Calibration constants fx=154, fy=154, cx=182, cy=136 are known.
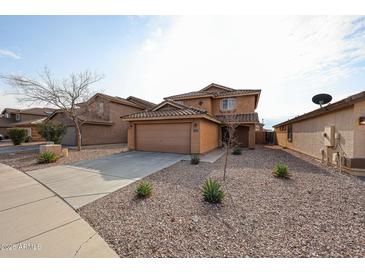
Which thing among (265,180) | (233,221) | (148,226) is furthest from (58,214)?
(265,180)

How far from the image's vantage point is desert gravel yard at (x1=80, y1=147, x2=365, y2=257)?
8.39 ft

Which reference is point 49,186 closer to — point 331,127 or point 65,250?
point 65,250

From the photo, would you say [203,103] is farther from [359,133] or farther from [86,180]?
[86,180]

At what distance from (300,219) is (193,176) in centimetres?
366

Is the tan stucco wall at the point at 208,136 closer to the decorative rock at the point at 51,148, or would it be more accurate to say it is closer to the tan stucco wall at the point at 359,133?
the tan stucco wall at the point at 359,133

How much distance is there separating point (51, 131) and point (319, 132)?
21.1 metres

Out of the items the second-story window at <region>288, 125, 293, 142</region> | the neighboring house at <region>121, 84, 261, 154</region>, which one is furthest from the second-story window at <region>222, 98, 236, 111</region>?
the second-story window at <region>288, 125, 293, 142</region>

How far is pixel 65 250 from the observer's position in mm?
2498

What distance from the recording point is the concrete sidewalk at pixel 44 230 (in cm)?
250

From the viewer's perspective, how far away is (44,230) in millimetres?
2982

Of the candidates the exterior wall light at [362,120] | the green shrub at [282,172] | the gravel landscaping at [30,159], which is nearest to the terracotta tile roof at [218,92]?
the exterior wall light at [362,120]

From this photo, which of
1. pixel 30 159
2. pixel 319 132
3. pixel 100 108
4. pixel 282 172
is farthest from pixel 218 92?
pixel 30 159

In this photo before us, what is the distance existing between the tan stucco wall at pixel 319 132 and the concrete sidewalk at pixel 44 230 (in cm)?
964

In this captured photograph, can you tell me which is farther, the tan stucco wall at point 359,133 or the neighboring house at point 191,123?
the neighboring house at point 191,123
